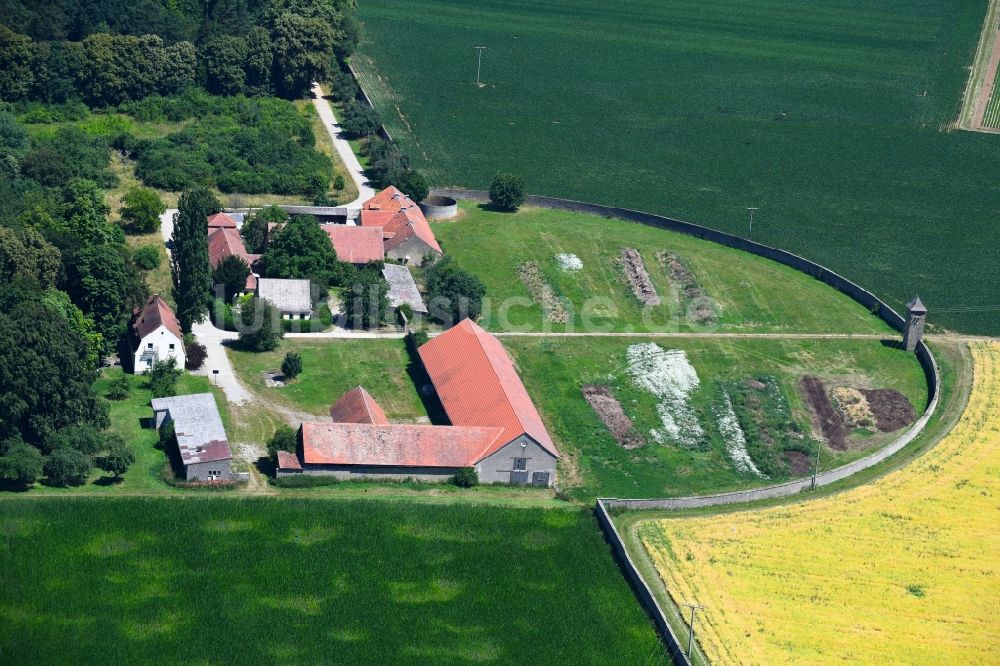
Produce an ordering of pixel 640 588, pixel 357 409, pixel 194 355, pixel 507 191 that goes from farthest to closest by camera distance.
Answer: pixel 507 191 < pixel 194 355 < pixel 357 409 < pixel 640 588

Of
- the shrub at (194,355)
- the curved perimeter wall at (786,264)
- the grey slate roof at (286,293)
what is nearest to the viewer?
the curved perimeter wall at (786,264)

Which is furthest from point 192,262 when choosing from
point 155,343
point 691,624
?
point 691,624

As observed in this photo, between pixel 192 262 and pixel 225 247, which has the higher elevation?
pixel 192 262

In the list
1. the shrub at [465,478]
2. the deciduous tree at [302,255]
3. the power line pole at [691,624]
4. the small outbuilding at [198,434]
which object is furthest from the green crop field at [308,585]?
the deciduous tree at [302,255]

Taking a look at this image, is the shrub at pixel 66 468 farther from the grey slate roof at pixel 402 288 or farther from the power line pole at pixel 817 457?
the power line pole at pixel 817 457

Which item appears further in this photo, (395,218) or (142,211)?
(395,218)

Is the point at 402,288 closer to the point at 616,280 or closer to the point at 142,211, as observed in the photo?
the point at 616,280
